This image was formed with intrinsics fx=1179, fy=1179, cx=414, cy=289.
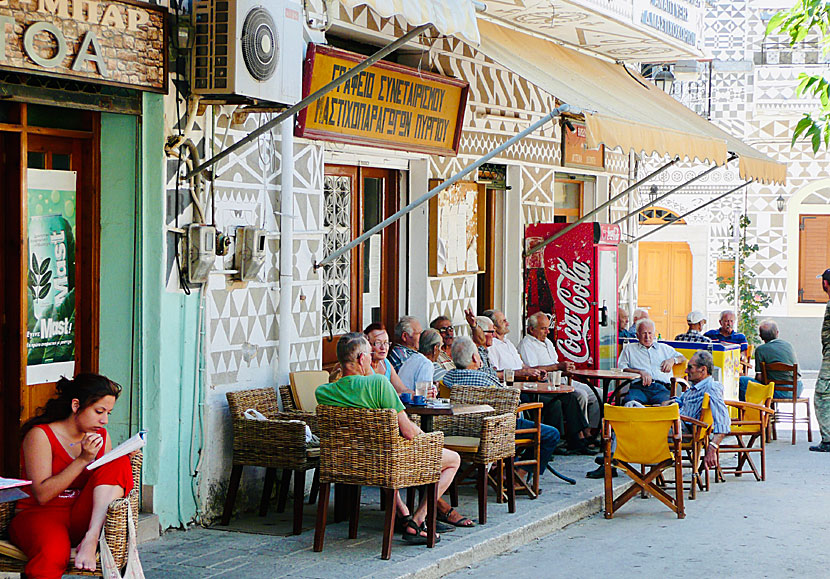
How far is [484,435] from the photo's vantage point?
7.79 metres

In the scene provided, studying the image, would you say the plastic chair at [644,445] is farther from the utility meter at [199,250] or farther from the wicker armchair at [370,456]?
the utility meter at [199,250]

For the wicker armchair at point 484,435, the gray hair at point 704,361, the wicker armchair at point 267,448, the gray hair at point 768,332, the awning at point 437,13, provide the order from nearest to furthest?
the awning at point 437,13 < the wicker armchair at point 267,448 < the wicker armchair at point 484,435 < the gray hair at point 704,361 < the gray hair at point 768,332

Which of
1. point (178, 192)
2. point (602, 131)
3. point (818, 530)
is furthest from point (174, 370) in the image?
point (818, 530)

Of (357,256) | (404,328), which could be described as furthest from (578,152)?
(404,328)

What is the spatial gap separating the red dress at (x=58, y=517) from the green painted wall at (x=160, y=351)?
173 cm

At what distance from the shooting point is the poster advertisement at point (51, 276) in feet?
22.1

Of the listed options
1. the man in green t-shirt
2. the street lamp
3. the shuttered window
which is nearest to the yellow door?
the shuttered window

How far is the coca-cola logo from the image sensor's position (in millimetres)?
12344

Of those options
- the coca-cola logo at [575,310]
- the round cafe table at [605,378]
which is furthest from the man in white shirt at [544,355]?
the coca-cola logo at [575,310]

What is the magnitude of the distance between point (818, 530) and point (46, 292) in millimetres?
5539

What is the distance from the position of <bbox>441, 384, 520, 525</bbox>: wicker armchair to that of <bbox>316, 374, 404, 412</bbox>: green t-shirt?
1.15 metres

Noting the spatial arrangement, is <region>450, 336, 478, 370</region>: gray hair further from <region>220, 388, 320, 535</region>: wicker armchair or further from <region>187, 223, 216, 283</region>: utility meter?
<region>187, 223, 216, 283</region>: utility meter

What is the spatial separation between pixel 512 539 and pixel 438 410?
0.99 m

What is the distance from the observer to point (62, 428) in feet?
17.5
